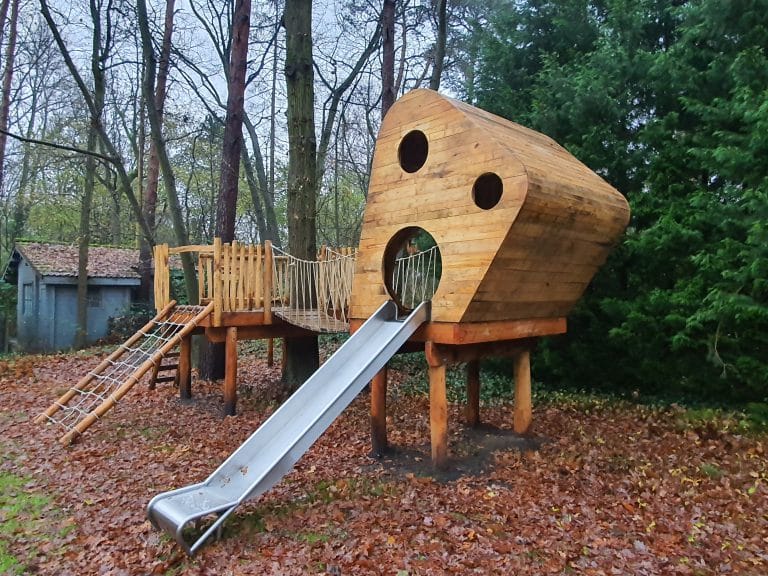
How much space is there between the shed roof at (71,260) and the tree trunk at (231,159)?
977 centimetres

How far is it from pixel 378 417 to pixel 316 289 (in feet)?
8.71

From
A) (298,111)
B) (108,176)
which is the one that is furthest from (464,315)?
(108,176)

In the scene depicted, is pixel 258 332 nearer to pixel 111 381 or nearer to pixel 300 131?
pixel 111 381

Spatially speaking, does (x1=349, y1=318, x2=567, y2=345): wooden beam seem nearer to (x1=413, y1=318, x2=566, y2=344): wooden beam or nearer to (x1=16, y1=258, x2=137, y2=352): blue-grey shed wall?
(x1=413, y1=318, x2=566, y2=344): wooden beam

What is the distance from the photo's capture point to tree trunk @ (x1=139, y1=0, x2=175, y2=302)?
1273cm

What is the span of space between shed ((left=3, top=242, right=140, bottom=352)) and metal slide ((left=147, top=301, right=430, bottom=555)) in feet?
48.1

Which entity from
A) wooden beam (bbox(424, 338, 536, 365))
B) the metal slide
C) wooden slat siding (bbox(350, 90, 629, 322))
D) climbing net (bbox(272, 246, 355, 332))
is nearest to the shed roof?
climbing net (bbox(272, 246, 355, 332))

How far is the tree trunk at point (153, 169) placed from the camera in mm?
12734

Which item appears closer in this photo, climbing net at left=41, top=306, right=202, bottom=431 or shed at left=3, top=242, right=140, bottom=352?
climbing net at left=41, top=306, right=202, bottom=431

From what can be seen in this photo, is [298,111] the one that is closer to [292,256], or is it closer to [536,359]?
[292,256]

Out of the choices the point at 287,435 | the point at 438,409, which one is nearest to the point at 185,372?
the point at 287,435

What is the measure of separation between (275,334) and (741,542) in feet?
19.9

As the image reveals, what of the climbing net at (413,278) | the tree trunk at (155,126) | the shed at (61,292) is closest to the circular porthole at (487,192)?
the climbing net at (413,278)

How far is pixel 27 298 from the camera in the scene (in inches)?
715
